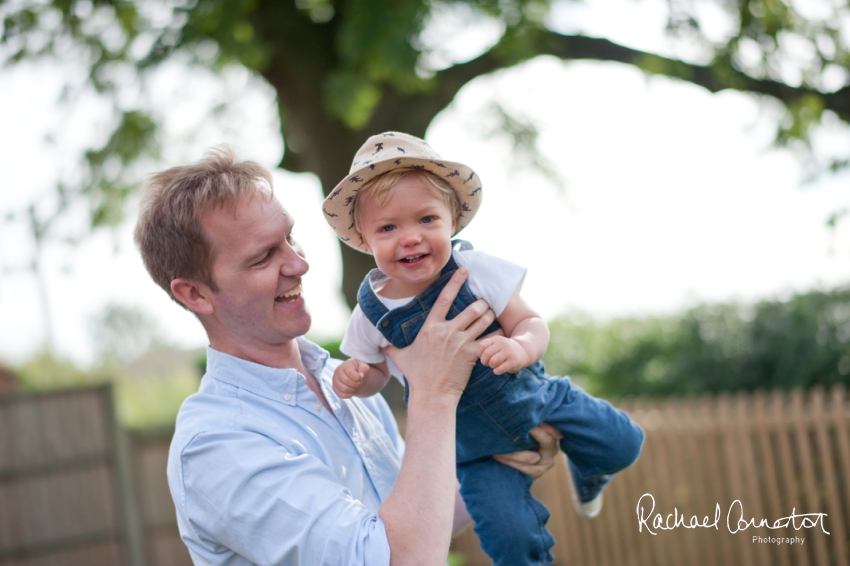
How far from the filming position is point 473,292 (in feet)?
→ 7.42

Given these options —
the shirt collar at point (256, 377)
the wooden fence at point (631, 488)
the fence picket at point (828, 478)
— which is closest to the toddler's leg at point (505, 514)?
the shirt collar at point (256, 377)

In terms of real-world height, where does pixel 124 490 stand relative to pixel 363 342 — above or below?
below

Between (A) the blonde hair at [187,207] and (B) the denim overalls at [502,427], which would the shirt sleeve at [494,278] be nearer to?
(B) the denim overalls at [502,427]

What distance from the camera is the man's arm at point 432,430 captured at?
70.4 inches

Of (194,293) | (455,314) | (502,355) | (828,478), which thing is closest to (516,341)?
(502,355)

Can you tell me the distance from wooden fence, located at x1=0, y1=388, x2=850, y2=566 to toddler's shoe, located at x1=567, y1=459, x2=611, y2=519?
2.74m

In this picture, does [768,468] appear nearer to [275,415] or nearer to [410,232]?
[410,232]

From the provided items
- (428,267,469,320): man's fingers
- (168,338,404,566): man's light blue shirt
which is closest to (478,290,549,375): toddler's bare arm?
(428,267,469,320): man's fingers

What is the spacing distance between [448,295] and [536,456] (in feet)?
2.02

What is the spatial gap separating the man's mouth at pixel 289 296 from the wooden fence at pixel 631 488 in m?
3.93

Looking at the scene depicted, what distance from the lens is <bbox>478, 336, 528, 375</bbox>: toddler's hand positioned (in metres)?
2.02

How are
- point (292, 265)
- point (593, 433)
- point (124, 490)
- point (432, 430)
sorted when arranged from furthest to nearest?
point (124, 490) → point (593, 433) → point (292, 265) → point (432, 430)

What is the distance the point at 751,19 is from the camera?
20.7 ft

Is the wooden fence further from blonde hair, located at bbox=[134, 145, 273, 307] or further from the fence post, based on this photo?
blonde hair, located at bbox=[134, 145, 273, 307]
